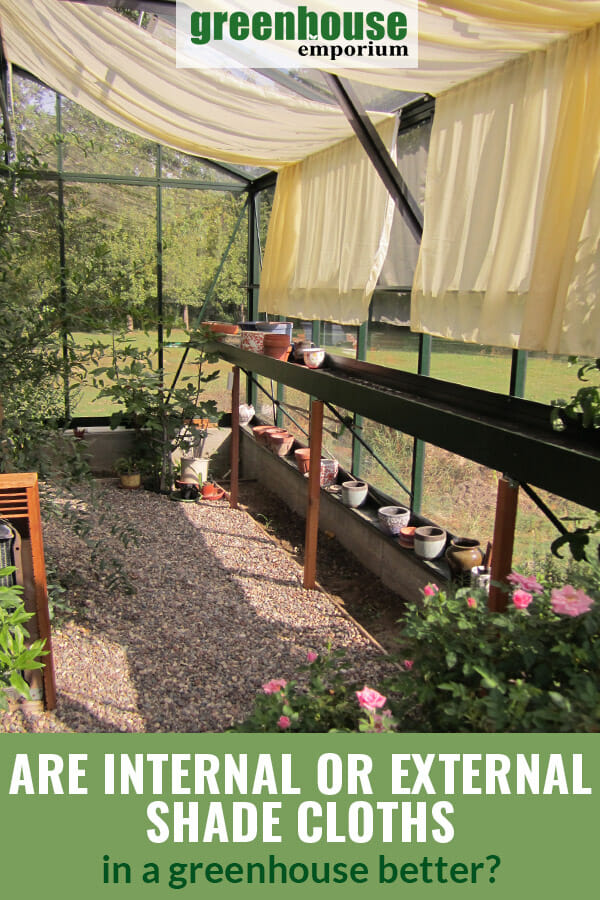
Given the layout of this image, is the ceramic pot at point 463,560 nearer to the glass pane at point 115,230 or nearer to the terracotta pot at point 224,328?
the terracotta pot at point 224,328

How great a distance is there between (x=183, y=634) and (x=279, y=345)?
1947mm

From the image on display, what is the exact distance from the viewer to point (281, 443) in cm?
610

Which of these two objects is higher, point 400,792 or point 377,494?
point 400,792

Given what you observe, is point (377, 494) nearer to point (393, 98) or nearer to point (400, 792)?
point (393, 98)

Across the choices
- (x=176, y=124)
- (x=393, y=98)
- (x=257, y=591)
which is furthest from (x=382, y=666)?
(x=176, y=124)

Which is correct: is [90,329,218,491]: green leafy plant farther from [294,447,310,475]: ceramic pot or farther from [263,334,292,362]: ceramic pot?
[263,334,292,362]: ceramic pot

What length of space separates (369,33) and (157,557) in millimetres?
3343

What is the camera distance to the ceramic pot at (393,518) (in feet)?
13.9

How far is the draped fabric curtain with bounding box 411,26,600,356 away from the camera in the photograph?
2.37 metres

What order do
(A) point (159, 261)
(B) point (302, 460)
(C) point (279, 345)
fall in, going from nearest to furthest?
(C) point (279, 345) < (B) point (302, 460) < (A) point (159, 261)

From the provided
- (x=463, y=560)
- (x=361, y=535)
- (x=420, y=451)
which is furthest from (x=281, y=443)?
(x=463, y=560)

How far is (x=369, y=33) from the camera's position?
2.71 m

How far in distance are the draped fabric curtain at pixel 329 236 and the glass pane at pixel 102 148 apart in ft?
5.28

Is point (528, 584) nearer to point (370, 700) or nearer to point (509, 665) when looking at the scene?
point (509, 665)
